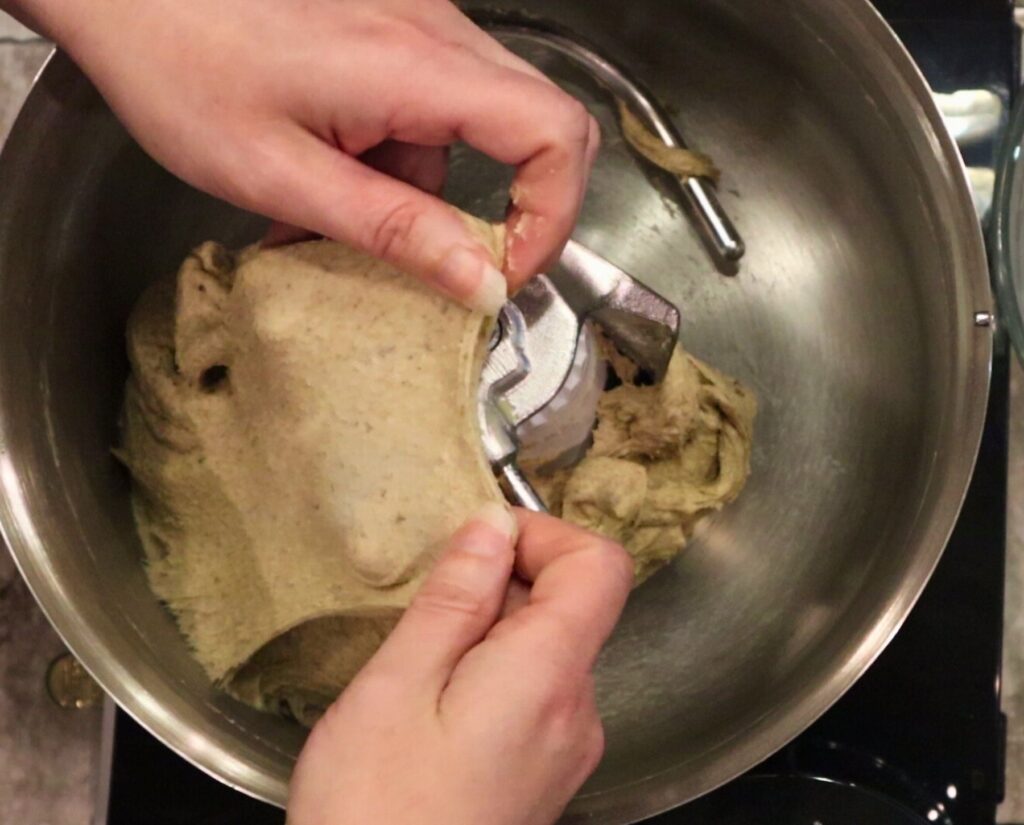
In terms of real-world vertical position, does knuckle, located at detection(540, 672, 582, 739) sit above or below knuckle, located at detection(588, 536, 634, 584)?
below

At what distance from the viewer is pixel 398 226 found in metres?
0.58

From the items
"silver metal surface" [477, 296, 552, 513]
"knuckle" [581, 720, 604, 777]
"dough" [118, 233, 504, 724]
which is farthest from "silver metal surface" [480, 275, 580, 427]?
"knuckle" [581, 720, 604, 777]

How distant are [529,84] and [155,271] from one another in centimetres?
38

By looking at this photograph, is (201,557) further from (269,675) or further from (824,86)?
(824,86)

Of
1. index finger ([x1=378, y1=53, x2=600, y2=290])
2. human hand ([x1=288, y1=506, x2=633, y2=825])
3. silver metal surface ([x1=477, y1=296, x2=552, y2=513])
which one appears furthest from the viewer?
silver metal surface ([x1=477, y1=296, x2=552, y2=513])

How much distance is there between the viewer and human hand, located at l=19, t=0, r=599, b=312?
0.58 meters

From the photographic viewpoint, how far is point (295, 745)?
0.72 meters

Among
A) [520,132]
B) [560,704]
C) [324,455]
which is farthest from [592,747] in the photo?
[520,132]

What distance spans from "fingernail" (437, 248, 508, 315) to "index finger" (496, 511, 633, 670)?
148 mm

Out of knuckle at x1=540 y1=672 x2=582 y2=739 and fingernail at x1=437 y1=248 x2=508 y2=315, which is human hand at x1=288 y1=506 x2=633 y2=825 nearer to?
knuckle at x1=540 y1=672 x2=582 y2=739

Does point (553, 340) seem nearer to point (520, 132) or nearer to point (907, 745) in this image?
point (520, 132)

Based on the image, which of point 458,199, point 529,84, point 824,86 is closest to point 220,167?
point 529,84

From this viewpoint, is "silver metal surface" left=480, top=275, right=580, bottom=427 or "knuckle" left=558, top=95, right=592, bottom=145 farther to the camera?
"silver metal surface" left=480, top=275, right=580, bottom=427

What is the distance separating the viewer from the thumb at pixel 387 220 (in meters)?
0.57
